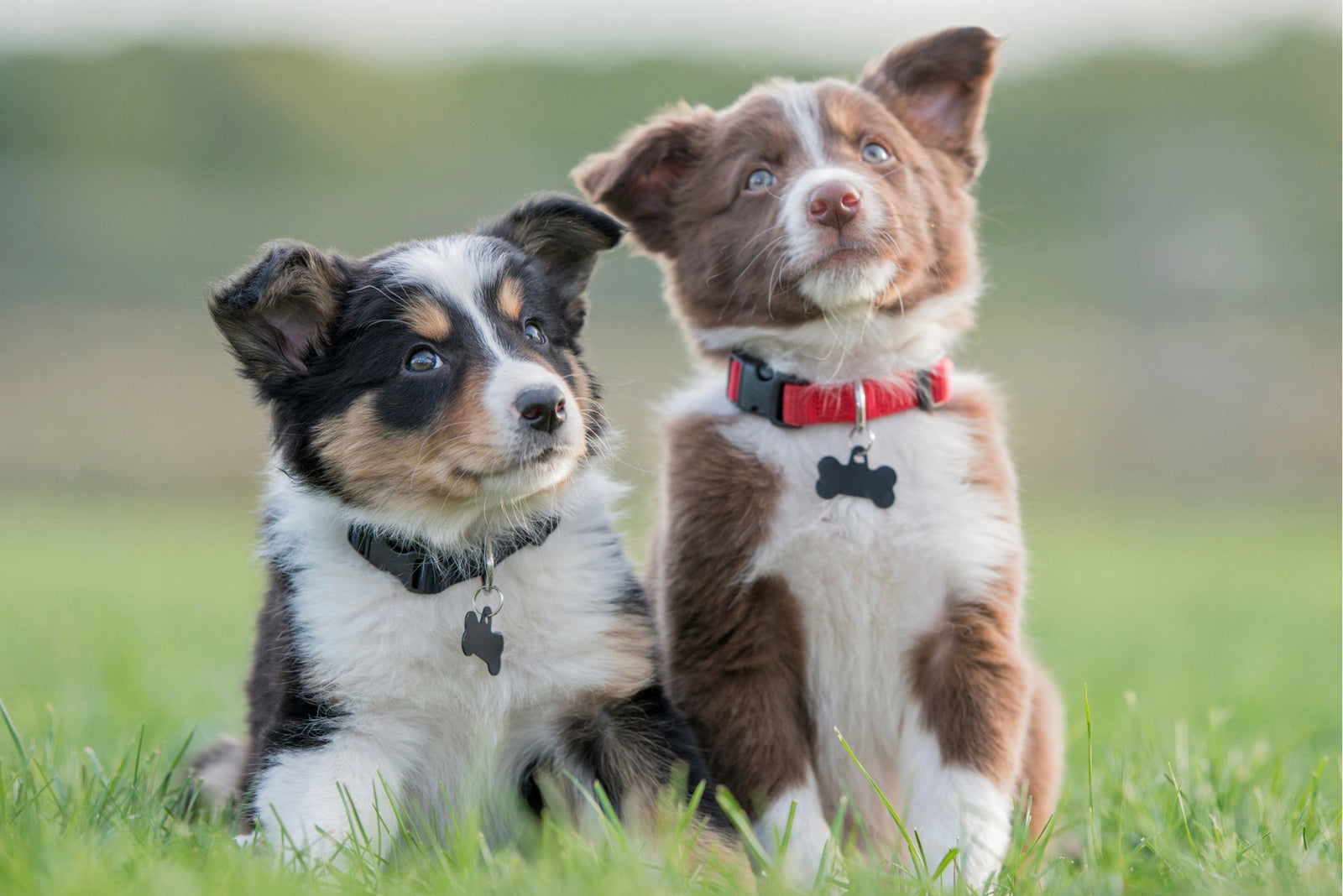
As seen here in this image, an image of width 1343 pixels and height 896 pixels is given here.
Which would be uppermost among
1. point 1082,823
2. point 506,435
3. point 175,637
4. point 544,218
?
point 544,218

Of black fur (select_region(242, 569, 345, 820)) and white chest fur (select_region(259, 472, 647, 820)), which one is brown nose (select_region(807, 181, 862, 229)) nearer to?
white chest fur (select_region(259, 472, 647, 820))

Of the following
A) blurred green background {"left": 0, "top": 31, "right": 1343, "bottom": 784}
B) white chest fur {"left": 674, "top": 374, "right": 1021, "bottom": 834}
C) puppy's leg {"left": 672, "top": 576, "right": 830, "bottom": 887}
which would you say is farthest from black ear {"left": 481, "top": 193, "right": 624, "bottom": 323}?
blurred green background {"left": 0, "top": 31, "right": 1343, "bottom": 784}

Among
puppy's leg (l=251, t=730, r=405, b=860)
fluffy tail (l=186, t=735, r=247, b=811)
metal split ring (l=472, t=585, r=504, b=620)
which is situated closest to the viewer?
puppy's leg (l=251, t=730, r=405, b=860)

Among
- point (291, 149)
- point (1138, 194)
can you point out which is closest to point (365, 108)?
point (291, 149)

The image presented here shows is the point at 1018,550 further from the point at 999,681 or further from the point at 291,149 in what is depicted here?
the point at 291,149

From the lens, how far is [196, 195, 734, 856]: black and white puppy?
2.97m

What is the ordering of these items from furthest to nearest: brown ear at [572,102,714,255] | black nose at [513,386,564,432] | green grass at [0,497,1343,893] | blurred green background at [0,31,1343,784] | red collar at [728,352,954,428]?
blurred green background at [0,31,1343,784]
brown ear at [572,102,714,255]
red collar at [728,352,954,428]
black nose at [513,386,564,432]
green grass at [0,497,1343,893]

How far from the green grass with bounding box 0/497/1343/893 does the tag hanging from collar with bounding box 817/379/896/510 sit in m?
0.61

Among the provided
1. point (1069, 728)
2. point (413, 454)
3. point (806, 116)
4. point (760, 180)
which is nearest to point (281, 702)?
point (413, 454)

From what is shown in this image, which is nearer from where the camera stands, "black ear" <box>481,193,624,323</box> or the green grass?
the green grass

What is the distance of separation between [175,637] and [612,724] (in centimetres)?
461

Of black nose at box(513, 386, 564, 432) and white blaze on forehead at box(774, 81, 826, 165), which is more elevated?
white blaze on forehead at box(774, 81, 826, 165)

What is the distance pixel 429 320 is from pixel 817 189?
40.8 inches

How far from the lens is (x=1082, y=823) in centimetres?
318
